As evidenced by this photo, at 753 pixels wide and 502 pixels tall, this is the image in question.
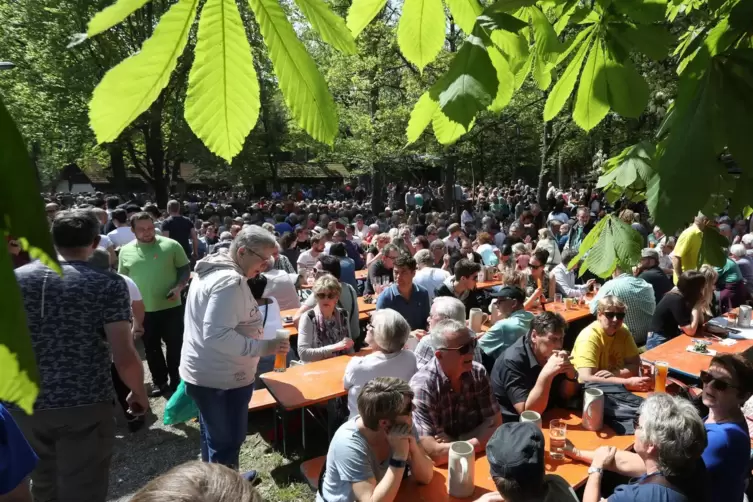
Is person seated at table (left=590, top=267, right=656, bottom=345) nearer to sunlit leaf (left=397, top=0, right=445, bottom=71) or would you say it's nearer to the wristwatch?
the wristwatch

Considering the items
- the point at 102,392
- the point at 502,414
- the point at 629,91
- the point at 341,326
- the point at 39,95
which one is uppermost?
the point at 39,95

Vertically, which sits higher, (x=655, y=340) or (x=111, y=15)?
(x=111, y=15)

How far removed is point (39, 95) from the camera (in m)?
18.1

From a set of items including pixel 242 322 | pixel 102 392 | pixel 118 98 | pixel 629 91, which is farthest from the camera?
pixel 242 322

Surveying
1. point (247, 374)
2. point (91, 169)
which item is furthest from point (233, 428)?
point (91, 169)

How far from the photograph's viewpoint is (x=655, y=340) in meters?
5.43

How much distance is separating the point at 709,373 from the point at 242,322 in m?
3.01

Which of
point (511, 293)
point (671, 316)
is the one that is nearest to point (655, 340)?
point (671, 316)

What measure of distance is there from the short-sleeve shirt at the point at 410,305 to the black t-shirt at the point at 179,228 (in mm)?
3655

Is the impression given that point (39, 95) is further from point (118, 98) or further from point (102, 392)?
point (118, 98)

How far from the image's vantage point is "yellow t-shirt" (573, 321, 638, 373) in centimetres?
426

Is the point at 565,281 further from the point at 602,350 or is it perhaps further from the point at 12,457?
the point at 12,457

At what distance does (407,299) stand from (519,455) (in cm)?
318

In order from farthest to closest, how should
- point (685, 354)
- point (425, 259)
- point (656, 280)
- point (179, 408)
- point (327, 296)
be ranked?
1. point (425, 259)
2. point (656, 280)
3. point (685, 354)
4. point (327, 296)
5. point (179, 408)
